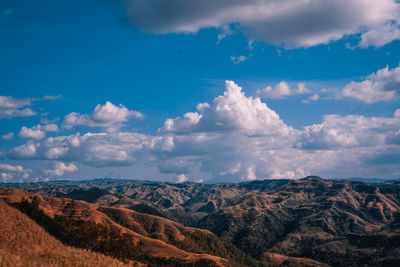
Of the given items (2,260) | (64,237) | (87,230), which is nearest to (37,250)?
(2,260)

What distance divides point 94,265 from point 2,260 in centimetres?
758

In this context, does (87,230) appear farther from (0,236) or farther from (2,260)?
(2,260)

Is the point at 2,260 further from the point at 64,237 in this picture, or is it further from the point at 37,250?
the point at 64,237

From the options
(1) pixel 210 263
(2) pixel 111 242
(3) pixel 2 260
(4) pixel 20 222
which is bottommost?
(1) pixel 210 263

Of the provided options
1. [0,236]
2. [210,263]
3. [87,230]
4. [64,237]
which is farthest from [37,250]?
[210,263]

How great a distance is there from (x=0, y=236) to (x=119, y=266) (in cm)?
3569

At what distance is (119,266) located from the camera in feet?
94.2

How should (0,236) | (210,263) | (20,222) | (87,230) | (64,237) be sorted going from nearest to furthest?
(0,236) → (20,222) → (64,237) → (87,230) → (210,263)

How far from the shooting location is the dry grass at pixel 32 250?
26592 millimetres

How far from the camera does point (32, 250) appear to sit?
3434 centimetres

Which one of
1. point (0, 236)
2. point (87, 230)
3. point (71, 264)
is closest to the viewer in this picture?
point (71, 264)

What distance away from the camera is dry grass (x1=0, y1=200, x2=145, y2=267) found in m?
26.6

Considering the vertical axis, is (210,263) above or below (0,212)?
below

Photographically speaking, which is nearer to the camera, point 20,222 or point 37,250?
point 37,250
